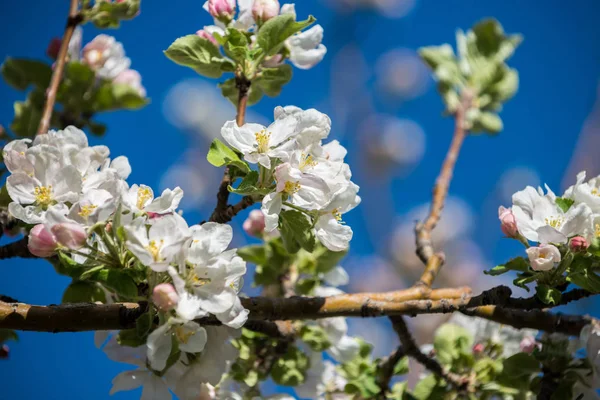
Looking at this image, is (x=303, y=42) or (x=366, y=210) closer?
(x=303, y=42)

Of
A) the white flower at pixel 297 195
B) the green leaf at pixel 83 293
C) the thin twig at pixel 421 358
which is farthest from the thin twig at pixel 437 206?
the green leaf at pixel 83 293

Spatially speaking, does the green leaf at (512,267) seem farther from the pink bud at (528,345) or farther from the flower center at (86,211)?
the flower center at (86,211)

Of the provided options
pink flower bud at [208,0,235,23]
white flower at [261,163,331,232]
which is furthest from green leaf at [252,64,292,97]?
white flower at [261,163,331,232]

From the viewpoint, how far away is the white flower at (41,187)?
110cm

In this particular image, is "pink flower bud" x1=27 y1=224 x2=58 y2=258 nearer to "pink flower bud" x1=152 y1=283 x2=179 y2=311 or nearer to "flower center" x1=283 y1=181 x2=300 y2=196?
"pink flower bud" x1=152 y1=283 x2=179 y2=311

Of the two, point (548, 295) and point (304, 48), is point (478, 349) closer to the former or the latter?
point (548, 295)

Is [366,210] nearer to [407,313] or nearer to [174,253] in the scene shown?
[407,313]

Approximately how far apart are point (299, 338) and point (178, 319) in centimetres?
80

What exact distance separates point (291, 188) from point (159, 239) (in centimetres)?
25

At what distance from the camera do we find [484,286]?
421 centimetres

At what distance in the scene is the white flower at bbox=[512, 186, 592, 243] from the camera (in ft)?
3.89

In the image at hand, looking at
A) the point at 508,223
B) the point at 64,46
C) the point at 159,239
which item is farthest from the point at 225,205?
the point at 64,46

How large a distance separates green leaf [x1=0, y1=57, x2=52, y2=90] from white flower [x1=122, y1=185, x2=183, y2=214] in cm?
109

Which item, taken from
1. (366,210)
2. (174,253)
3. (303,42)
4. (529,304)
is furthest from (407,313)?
(366,210)
